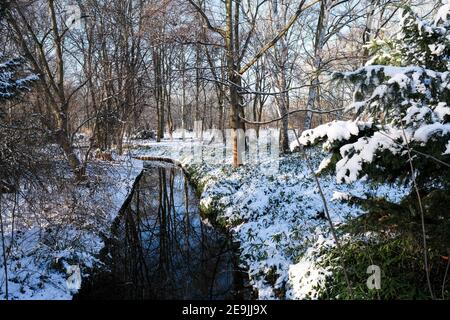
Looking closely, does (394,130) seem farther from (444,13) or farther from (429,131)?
(444,13)

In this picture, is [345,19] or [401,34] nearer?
[401,34]

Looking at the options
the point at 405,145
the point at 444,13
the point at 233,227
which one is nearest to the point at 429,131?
the point at 405,145

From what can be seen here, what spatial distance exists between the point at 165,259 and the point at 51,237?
235 centimetres

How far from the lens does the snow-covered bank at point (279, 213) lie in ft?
17.7

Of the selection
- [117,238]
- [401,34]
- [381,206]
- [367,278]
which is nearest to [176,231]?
[117,238]

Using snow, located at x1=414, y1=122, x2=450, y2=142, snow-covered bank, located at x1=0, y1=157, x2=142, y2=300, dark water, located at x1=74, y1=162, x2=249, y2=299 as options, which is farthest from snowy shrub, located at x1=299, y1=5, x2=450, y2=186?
snow-covered bank, located at x1=0, y1=157, x2=142, y2=300

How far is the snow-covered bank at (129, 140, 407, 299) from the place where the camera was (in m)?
5.40

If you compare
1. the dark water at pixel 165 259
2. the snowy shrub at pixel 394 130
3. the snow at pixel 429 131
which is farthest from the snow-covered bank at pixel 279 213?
the snow at pixel 429 131

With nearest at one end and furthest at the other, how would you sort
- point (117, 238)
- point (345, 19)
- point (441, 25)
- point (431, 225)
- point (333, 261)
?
point (431, 225) → point (441, 25) → point (333, 261) → point (117, 238) → point (345, 19)

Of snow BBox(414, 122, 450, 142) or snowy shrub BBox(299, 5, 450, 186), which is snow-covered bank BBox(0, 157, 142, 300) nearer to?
snowy shrub BBox(299, 5, 450, 186)

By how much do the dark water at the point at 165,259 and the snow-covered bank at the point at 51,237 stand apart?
1.29ft
